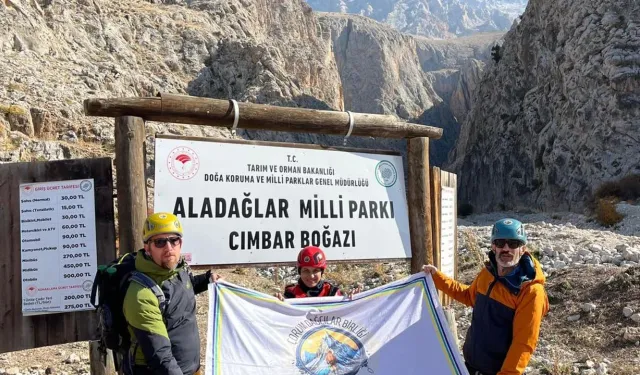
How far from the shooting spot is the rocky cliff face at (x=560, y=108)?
1180 inches

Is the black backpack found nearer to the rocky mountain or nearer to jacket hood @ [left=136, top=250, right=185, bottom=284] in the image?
jacket hood @ [left=136, top=250, right=185, bottom=284]

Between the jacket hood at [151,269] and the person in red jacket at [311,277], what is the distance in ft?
3.33

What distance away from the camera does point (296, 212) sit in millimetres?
3988

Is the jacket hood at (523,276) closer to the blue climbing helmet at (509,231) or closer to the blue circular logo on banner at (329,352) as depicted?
the blue climbing helmet at (509,231)

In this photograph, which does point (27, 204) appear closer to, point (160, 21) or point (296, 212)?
point (296, 212)

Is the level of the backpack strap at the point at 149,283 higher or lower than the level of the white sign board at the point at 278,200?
lower

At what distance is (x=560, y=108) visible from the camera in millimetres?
34594

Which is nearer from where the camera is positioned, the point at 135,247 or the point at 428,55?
the point at 135,247

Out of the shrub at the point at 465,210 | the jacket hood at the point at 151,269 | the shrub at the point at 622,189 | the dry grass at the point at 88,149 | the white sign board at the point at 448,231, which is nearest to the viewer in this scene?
the jacket hood at the point at 151,269

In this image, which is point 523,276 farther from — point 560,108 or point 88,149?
point 560,108

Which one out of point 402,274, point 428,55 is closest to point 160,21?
point 402,274

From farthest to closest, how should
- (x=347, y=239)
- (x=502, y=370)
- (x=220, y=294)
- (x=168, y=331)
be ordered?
(x=347, y=239)
(x=220, y=294)
(x=502, y=370)
(x=168, y=331)

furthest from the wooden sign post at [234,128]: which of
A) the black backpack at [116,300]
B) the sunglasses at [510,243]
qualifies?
the sunglasses at [510,243]

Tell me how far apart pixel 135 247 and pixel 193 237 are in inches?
15.3
